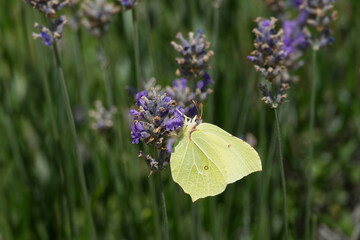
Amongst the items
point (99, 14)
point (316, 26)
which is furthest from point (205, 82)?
point (99, 14)

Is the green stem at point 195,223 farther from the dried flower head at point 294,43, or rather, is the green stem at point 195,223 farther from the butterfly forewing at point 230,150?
the dried flower head at point 294,43

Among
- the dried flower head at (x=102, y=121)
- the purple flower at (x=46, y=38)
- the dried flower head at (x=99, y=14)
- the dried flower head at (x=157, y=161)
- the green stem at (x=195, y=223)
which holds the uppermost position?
the dried flower head at (x=99, y=14)

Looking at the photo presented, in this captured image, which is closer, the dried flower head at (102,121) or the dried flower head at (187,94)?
the dried flower head at (187,94)

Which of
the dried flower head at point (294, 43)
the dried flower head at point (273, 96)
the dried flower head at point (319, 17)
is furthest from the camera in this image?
the dried flower head at point (294, 43)

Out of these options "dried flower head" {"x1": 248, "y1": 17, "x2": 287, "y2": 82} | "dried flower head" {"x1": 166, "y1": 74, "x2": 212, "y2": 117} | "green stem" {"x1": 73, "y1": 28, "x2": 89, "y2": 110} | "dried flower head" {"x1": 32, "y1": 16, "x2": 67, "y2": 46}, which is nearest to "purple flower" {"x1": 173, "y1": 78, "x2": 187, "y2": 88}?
"dried flower head" {"x1": 166, "y1": 74, "x2": 212, "y2": 117}

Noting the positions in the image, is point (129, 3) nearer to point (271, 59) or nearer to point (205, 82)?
point (205, 82)

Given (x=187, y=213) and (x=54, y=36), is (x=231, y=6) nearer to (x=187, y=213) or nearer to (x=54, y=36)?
(x=187, y=213)

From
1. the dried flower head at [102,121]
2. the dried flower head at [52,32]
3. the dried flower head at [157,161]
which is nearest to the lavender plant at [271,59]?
the dried flower head at [157,161]
